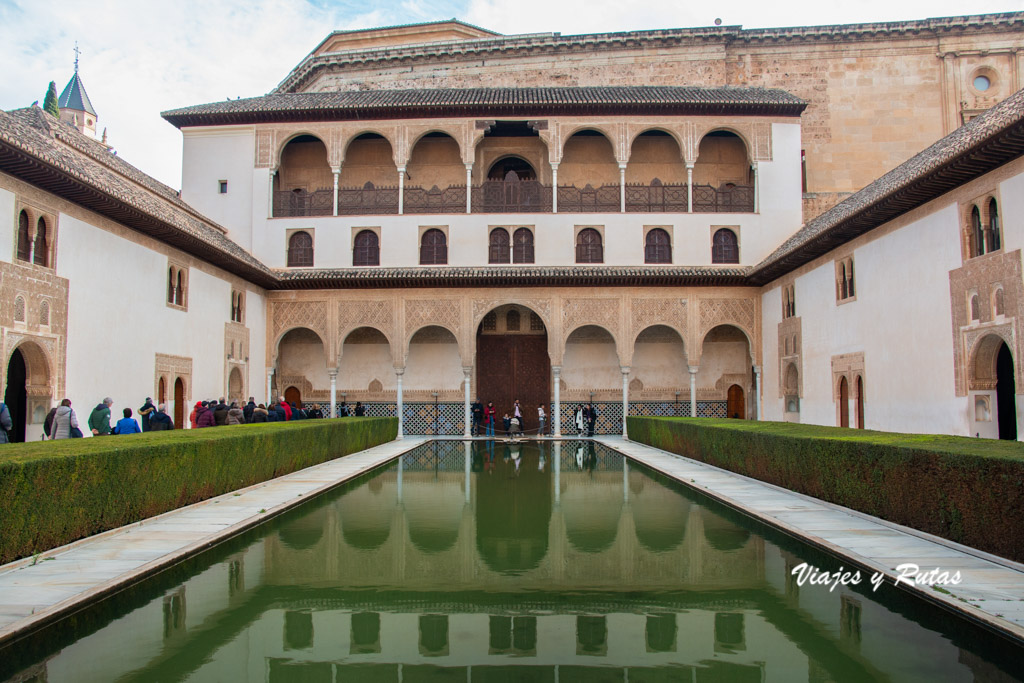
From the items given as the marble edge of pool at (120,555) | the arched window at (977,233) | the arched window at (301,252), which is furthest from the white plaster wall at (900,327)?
the arched window at (301,252)

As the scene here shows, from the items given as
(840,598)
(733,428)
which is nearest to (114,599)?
(840,598)

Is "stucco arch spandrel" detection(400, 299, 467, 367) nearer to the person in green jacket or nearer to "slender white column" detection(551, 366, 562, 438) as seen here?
"slender white column" detection(551, 366, 562, 438)

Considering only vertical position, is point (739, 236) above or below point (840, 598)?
above

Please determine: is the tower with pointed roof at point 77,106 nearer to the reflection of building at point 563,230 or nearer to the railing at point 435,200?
the reflection of building at point 563,230

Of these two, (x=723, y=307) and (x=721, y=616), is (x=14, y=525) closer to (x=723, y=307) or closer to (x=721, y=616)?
(x=721, y=616)

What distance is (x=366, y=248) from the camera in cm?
2364

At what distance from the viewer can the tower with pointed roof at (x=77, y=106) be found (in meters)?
61.2

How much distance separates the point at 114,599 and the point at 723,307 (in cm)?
1988

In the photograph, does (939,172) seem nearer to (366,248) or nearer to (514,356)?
(514,356)

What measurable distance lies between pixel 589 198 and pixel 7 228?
627 inches

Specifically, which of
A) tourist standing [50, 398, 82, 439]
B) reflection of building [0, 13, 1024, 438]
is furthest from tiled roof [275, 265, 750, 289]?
tourist standing [50, 398, 82, 439]

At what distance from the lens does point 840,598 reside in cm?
525

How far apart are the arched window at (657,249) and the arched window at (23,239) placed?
51.5 ft

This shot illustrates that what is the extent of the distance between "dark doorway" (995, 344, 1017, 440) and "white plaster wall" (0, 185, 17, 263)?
1529 cm
